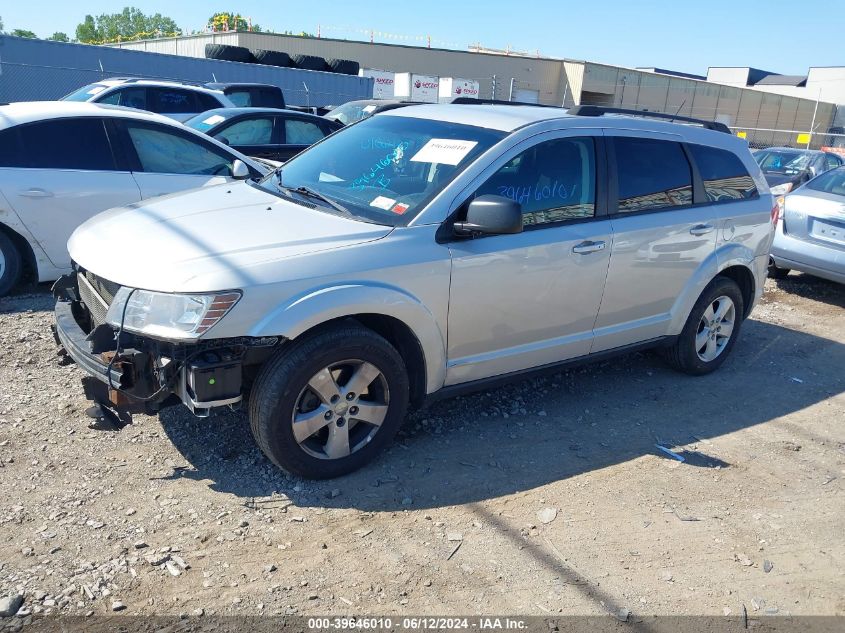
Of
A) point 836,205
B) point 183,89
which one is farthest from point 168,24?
Answer: point 836,205

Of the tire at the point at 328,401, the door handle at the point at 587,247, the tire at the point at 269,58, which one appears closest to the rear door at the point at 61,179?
the tire at the point at 328,401

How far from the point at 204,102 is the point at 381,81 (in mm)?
20302

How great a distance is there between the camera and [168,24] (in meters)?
110

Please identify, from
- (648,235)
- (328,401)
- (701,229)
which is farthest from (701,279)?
(328,401)

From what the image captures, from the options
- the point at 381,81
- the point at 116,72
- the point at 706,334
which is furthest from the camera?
the point at 381,81

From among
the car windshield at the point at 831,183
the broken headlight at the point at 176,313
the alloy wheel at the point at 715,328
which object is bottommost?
the alloy wheel at the point at 715,328

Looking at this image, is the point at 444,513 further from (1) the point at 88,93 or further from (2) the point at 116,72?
(2) the point at 116,72

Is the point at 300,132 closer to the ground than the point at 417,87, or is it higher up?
higher up

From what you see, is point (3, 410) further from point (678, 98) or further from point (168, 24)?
point (168, 24)

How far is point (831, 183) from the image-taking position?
8602 millimetres

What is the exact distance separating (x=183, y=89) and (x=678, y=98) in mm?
39887

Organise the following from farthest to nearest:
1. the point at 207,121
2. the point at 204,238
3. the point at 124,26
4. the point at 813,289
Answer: the point at 124,26
the point at 207,121
the point at 813,289
the point at 204,238

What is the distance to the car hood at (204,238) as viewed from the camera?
3275 mm

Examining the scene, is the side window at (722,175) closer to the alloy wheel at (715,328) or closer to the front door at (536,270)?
the alloy wheel at (715,328)
